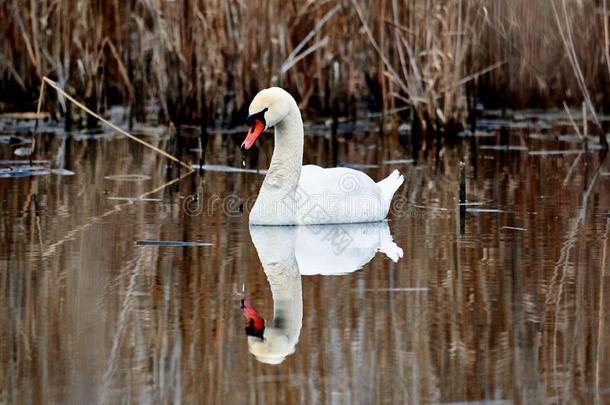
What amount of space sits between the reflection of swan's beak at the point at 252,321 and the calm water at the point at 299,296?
1.2 inches

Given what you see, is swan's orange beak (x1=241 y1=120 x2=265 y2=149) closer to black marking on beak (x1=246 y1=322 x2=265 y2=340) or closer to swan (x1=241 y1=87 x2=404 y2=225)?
swan (x1=241 y1=87 x2=404 y2=225)

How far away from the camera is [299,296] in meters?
6.02

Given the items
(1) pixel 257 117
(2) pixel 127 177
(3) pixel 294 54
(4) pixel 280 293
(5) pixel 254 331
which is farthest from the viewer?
(3) pixel 294 54

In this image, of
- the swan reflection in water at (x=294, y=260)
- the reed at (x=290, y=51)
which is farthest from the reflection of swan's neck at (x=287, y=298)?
the reed at (x=290, y=51)

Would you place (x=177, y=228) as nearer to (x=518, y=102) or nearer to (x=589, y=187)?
(x=589, y=187)

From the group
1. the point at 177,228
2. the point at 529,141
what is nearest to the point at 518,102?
the point at 529,141

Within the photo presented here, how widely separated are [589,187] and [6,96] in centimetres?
695

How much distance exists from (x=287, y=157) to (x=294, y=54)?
15.7ft

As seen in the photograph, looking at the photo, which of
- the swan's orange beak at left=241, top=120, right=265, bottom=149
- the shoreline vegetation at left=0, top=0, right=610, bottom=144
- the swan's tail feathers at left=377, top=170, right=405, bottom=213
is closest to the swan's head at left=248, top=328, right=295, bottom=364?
the swan's orange beak at left=241, top=120, right=265, bottom=149

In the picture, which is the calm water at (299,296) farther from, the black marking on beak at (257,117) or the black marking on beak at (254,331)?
the black marking on beak at (257,117)

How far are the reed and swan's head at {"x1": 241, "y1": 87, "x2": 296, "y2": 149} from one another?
4060 mm

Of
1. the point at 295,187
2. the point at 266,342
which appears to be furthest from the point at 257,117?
the point at 266,342

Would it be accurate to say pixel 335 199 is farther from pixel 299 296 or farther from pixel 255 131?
pixel 299 296

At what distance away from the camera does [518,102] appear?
598 inches
